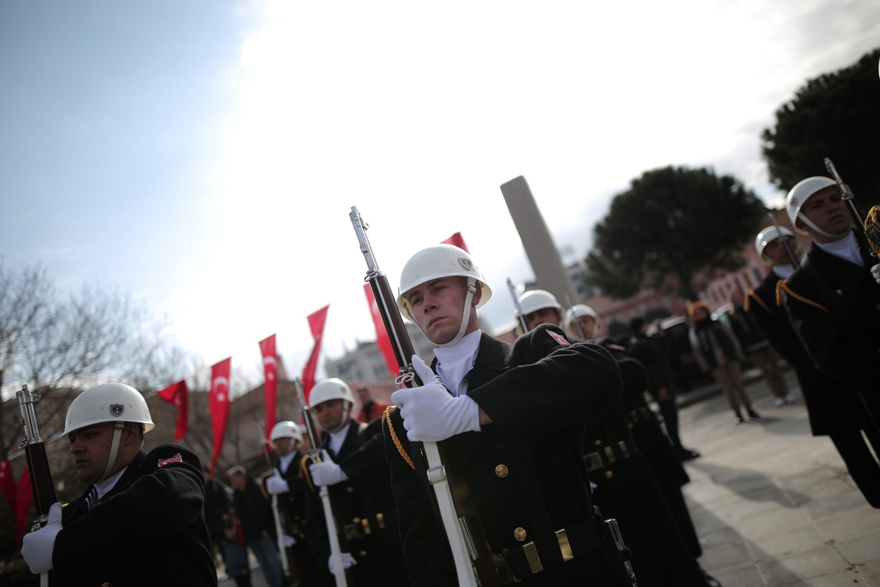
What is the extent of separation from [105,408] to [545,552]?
302 cm

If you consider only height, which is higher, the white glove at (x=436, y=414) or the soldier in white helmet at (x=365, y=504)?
the white glove at (x=436, y=414)

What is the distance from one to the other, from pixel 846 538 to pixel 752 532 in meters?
1.06

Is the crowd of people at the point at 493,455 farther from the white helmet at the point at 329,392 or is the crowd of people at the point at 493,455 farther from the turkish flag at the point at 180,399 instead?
the turkish flag at the point at 180,399

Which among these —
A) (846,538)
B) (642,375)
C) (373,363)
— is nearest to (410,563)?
(642,375)

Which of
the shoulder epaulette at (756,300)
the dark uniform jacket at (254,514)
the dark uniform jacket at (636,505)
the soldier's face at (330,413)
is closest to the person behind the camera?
the dark uniform jacket at (636,505)

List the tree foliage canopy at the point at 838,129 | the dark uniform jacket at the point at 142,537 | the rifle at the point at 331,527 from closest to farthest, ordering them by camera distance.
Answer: the dark uniform jacket at the point at 142,537, the rifle at the point at 331,527, the tree foliage canopy at the point at 838,129

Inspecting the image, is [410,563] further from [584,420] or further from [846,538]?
[846,538]

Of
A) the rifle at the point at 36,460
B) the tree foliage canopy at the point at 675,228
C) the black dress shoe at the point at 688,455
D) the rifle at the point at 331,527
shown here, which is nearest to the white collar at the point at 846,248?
the rifle at the point at 331,527

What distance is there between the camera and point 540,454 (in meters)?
2.19

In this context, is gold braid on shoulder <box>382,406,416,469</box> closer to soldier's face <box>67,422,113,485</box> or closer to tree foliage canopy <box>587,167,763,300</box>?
soldier's face <box>67,422,113,485</box>

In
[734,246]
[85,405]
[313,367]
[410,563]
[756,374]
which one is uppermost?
[734,246]

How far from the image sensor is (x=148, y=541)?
307 centimetres

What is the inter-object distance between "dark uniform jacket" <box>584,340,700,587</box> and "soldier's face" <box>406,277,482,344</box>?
145 centimetres

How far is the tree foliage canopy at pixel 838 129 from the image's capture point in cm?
2411
